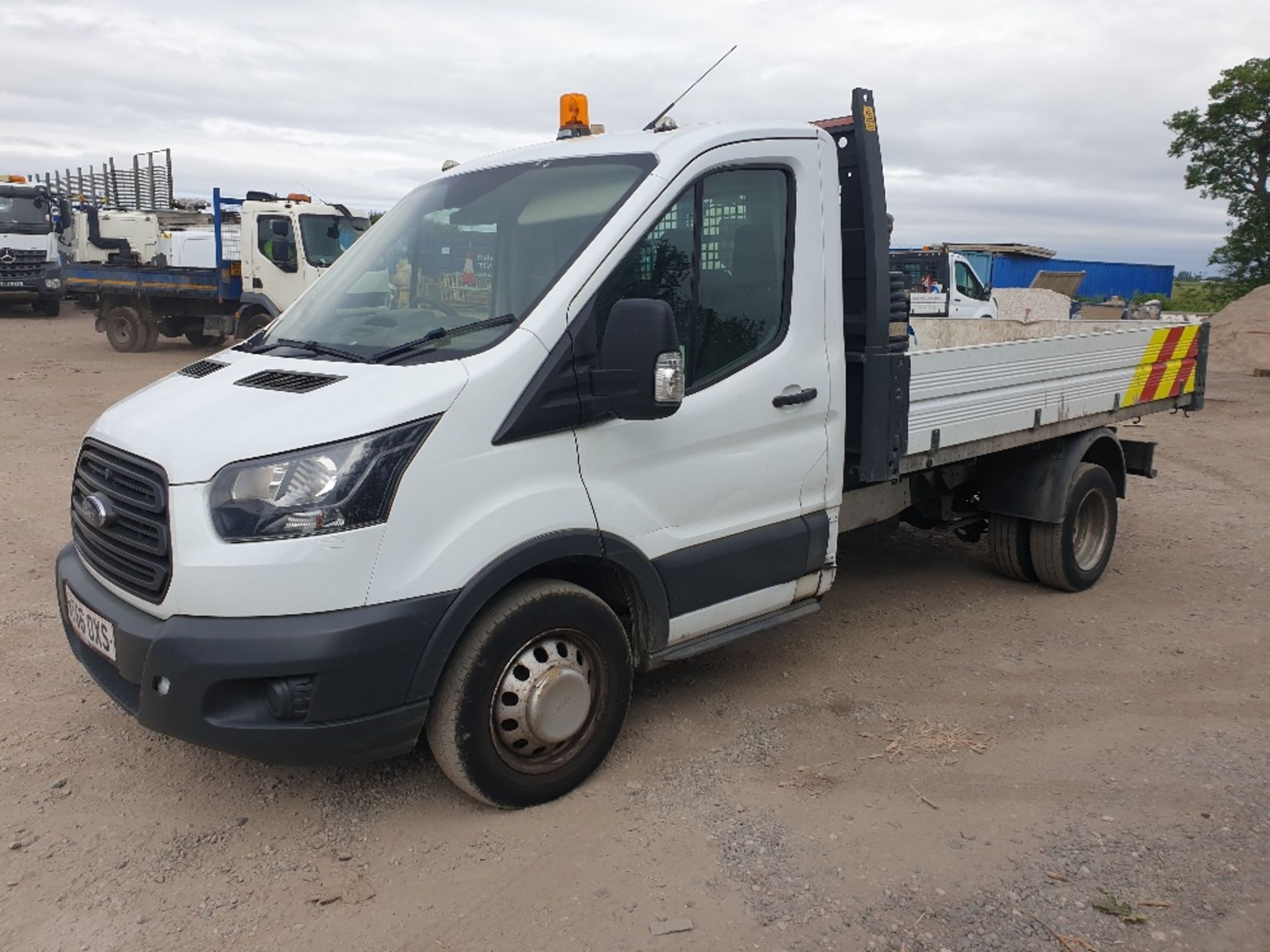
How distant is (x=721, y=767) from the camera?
3898mm

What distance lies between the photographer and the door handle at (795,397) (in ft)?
13.2

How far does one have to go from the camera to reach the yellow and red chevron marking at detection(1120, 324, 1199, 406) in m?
6.16

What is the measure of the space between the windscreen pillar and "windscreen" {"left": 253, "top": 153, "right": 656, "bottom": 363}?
1.11 meters

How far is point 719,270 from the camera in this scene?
388 centimetres

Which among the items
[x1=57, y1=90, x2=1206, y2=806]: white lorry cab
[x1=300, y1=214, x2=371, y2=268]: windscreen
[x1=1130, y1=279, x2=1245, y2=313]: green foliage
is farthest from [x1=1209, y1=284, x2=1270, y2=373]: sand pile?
[x1=57, y1=90, x2=1206, y2=806]: white lorry cab

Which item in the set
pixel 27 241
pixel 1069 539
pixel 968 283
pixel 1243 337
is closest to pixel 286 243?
pixel 968 283

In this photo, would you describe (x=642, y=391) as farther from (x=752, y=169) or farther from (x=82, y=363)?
(x=82, y=363)

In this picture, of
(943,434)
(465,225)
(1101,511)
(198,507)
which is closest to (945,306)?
(1101,511)

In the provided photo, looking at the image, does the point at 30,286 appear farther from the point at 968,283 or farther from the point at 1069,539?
the point at 1069,539

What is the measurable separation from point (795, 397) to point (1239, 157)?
107 ft

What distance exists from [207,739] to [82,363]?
1645 centimetres

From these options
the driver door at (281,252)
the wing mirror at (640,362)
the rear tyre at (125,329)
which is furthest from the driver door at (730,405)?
the rear tyre at (125,329)

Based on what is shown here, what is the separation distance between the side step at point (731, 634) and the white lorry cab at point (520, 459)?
10mm

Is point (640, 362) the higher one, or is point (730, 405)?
point (640, 362)
